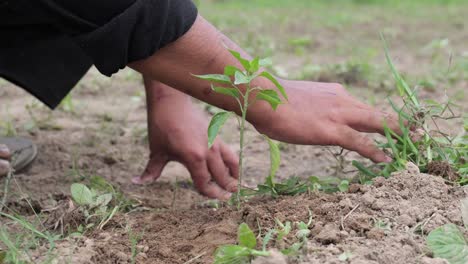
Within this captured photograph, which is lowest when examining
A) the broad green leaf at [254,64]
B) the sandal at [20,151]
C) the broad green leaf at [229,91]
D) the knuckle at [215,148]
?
the sandal at [20,151]

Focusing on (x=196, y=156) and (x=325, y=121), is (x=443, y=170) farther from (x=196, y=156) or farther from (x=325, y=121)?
(x=196, y=156)

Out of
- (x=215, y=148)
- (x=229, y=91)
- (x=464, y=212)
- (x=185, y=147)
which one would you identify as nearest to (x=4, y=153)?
(x=185, y=147)

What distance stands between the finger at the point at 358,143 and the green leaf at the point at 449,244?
48 centimetres

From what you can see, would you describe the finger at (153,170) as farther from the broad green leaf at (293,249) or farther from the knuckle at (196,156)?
the broad green leaf at (293,249)

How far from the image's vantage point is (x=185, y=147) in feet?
8.53

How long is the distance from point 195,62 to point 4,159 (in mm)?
973

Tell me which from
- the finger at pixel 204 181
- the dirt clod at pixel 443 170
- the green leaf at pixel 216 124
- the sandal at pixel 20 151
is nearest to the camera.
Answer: the green leaf at pixel 216 124

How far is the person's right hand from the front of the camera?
2.57m

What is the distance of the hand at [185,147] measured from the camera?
2.58 metres

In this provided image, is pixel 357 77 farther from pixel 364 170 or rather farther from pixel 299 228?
pixel 299 228

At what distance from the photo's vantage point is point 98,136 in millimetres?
3207

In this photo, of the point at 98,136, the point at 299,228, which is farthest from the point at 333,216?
the point at 98,136

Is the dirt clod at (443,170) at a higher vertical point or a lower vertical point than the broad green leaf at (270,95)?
lower

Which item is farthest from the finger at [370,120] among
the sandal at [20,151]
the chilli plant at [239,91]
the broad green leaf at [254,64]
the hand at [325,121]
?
the sandal at [20,151]
